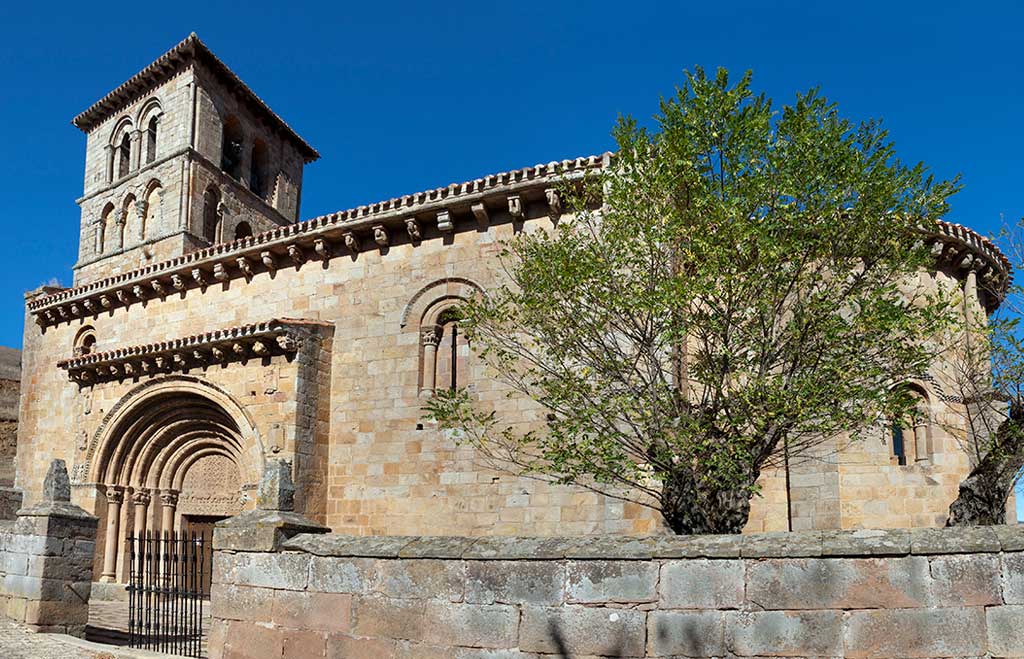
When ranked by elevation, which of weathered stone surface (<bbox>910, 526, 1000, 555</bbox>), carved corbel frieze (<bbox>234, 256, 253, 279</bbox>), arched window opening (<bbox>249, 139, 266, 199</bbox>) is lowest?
weathered stone surface (<bbox>910, 526, 1000, 555</bbox>)

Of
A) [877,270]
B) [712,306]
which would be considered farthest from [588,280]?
[877,270]

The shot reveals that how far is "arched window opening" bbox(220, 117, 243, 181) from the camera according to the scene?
27.2 meters

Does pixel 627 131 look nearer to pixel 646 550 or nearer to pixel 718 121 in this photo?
pixel 718 121

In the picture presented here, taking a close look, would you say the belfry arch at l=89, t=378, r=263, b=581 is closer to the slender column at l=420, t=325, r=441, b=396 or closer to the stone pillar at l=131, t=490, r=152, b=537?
the stone pillar at l=131, t=490, r=152, b=537

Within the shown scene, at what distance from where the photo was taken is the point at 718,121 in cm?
993

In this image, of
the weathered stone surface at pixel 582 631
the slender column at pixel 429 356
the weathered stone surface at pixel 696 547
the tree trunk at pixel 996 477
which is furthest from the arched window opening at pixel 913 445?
the weathered stone surface at pixel 582 631

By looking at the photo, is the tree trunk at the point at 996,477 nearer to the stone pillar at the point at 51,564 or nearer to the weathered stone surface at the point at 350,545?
the weathered stone surface at the point at 350,545

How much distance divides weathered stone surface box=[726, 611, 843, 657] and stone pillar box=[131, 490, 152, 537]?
1474cm

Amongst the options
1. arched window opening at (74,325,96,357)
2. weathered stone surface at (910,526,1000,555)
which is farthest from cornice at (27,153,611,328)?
weathered stone surface at (910,526,1000,555)

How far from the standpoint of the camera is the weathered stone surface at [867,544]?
17.0ft

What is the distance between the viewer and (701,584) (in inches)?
218

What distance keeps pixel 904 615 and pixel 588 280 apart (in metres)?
5.63

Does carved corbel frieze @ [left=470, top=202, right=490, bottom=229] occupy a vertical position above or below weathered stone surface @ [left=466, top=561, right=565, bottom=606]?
above

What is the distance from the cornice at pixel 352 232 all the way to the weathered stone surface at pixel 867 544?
8444 millimetres
